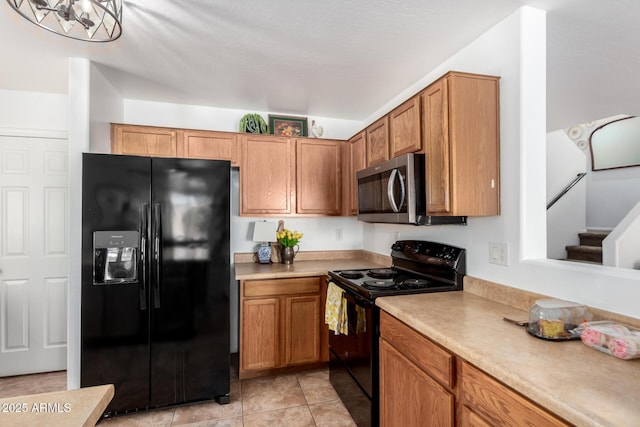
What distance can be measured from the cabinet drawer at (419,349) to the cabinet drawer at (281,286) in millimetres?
1060

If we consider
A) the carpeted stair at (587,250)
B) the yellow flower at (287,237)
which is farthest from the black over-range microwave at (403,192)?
the carpeted stair at (587,250)

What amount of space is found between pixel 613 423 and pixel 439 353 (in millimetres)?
609

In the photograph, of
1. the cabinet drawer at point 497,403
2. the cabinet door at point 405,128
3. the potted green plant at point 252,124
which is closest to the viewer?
the cabinet drawer at point 497,403

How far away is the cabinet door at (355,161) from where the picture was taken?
273 centimetres

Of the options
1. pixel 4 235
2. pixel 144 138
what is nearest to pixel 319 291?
pixel 144 138

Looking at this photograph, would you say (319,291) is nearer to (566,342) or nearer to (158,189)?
(158,189)

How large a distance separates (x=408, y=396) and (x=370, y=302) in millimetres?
491

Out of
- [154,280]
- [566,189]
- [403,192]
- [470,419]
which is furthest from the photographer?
[566,189]

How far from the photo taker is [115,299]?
2129 millimetres

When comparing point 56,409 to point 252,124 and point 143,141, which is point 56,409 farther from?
point 252,124

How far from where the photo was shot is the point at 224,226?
91.3 inches

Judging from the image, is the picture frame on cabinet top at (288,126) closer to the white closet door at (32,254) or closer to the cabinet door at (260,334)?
the cabinet door at (260,334)

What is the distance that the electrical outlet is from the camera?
1707 mm

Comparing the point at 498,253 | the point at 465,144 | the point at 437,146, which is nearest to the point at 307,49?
the point at 437,146
